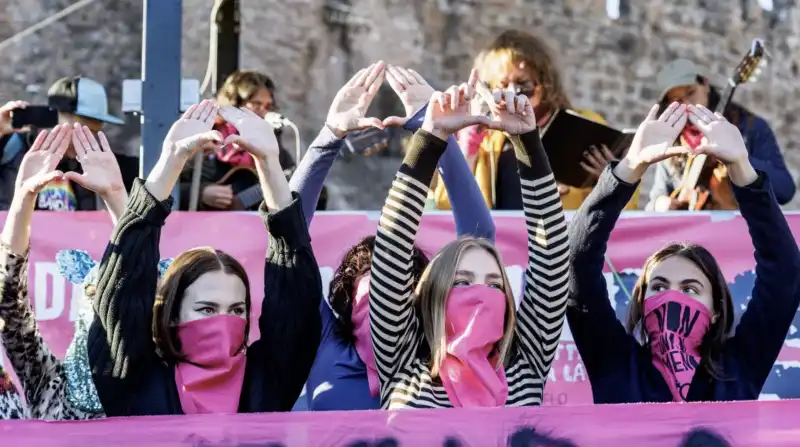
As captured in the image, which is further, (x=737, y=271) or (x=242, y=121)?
(x=737, y=271)

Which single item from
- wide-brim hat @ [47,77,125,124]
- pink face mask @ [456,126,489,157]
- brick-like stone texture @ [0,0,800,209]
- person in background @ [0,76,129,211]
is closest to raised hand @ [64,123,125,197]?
person in background @ [0,76,129,211]

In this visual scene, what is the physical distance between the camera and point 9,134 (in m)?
6.38

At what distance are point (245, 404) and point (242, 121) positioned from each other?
724 millimetres

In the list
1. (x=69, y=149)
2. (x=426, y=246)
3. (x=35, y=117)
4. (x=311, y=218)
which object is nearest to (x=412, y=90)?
(x=311, y=218)

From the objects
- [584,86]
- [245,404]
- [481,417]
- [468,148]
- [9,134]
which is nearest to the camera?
[481,417]

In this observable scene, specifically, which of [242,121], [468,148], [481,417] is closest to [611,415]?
[481,417]

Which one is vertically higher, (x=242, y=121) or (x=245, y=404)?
(x=242, y=121)

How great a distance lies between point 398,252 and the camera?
13.1ft

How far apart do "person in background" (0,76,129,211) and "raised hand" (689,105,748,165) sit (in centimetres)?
269

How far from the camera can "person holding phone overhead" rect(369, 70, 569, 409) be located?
3.98 metres

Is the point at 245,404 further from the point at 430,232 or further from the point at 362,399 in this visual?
the point at 430,232

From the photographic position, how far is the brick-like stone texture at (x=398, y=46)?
40.1 feet

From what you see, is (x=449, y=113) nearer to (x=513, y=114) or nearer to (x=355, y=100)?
(x=513, y=114)

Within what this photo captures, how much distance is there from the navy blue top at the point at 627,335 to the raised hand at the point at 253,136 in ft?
2.85
